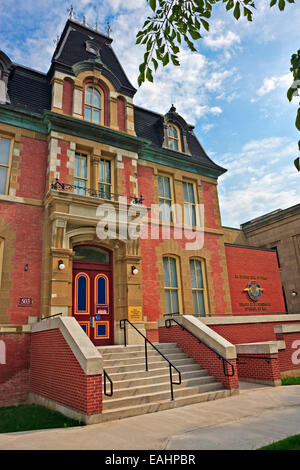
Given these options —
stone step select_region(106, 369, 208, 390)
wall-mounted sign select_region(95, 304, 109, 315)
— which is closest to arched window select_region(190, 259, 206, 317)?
wall-mounted sign select_region(95, 304, 109, 315)

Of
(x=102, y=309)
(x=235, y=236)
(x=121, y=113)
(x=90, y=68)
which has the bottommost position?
(x=102, y=309)

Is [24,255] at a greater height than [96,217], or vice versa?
[96,217]

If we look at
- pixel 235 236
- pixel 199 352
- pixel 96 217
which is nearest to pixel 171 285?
pixel 199 352

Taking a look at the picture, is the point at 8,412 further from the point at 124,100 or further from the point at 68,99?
the point at 124,100

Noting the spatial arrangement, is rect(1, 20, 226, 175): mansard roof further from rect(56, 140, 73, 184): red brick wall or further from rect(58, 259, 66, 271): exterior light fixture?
rect(58, 259, 66, 271): exterior light fixture

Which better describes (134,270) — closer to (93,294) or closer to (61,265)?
(93,294)

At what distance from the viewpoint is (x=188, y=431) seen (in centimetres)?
584

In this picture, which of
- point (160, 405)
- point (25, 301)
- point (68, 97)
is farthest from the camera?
point (68, 97)

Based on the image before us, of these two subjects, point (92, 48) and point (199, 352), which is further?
point (92, 48)

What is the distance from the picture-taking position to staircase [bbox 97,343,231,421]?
→ 296 inches

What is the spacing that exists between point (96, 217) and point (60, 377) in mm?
5844

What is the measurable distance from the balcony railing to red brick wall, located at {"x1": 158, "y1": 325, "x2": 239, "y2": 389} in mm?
5304
